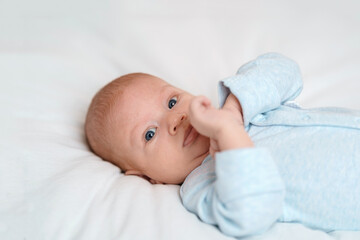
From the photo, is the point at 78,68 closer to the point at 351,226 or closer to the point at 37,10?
the point at 37,10

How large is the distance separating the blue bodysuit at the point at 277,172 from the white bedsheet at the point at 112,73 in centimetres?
5

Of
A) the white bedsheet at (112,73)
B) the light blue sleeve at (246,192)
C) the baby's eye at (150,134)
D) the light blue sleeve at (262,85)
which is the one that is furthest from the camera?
the baby's eye at (150,134)

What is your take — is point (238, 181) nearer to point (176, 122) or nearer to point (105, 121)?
point (176, 122)

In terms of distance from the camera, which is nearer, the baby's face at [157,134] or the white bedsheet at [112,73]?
the white bedsheet at [112,73]

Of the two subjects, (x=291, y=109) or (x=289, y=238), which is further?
(x=291, y=109)

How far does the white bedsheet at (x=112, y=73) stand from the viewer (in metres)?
1.06

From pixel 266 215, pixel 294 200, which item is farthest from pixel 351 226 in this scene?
pixel 266 215

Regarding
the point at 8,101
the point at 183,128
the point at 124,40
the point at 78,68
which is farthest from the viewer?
the point at 124,40

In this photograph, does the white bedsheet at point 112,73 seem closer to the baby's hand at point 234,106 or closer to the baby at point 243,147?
the baby at point 243,147

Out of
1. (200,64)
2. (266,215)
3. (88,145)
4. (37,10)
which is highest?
(37,10)

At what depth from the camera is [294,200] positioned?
3.63 ft

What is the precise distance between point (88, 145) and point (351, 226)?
88cm

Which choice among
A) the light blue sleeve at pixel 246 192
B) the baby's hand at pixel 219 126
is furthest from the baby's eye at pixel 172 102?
the light blue sleeve at pixel 246 192

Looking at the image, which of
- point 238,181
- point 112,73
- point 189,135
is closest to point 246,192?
point 238,181
